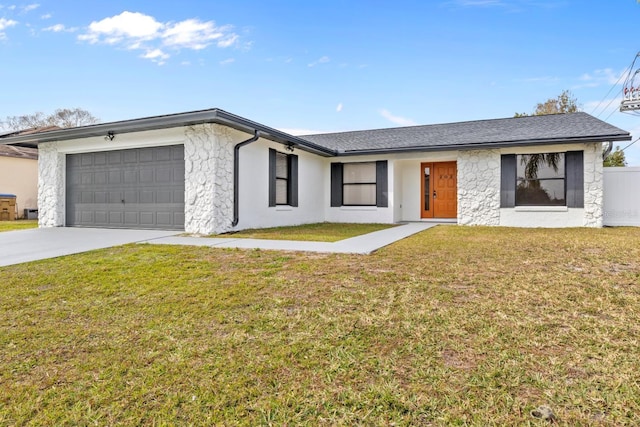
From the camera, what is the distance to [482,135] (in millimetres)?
11398

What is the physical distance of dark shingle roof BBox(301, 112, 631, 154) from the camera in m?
9.77

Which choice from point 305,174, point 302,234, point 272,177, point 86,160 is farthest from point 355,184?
point 86,160

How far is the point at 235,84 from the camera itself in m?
14.1

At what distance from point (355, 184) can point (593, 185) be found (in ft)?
23.2


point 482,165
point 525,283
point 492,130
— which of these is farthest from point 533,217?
point 525,283

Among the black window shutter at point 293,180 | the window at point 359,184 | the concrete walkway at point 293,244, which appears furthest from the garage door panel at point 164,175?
the window at point 359,184

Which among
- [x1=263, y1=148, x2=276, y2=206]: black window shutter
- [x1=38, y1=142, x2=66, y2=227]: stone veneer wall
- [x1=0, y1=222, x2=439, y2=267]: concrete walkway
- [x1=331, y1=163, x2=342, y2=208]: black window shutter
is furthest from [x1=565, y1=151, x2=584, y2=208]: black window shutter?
[x1=38, y1=142, x2=66, y2=227]: stone veneer wall

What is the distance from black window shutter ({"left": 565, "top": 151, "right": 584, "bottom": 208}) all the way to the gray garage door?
10.6 metres

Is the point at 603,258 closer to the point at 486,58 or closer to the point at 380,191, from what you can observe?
the point at 380,191

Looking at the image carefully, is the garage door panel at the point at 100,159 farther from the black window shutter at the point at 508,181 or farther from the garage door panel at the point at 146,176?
the black window shutter at the point at 508,181

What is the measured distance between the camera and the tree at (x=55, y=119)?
27609 millimetres

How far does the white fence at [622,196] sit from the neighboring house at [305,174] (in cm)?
126

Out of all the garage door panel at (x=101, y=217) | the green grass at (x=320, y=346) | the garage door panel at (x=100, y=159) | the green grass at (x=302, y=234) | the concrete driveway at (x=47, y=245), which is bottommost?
the green grass at (x=320, y=346)

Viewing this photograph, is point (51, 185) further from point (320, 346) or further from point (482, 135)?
point (482, 135)
